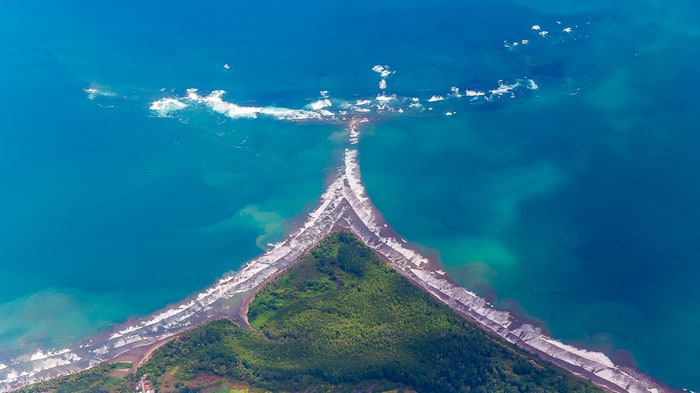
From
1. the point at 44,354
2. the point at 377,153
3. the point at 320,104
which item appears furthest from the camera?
the point at 320,104

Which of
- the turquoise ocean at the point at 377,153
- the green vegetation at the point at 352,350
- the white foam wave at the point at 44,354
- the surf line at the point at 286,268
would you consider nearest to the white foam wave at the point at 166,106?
the turquoise ocean at the point at 377,153

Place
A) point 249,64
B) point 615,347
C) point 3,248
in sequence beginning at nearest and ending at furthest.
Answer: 1. point 615,347
2. point 3,248
3. point 249,64

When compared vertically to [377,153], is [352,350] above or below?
below

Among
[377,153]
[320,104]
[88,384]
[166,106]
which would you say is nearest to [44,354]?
[88,384]

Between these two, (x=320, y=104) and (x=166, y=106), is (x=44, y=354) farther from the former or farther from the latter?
(x=320, y=104)

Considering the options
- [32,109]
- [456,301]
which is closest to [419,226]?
[456,301]

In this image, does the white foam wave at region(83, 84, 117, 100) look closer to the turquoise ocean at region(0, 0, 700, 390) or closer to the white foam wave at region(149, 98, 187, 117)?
the turquoise ocean at region(0, 0, 700, 390)

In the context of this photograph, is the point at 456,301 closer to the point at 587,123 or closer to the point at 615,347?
the point at 615,347

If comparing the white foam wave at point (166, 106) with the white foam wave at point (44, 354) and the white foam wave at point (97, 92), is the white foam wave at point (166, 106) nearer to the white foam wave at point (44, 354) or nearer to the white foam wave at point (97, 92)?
the white foam wave at point (97, 92)
